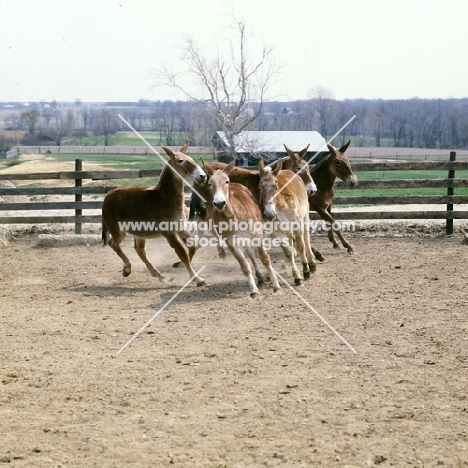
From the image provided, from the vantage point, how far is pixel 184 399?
19.0 feet

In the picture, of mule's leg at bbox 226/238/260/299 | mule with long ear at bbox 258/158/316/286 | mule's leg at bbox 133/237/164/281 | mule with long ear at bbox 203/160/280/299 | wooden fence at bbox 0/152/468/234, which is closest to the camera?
mule with long ear at bbox 203/160/280/299

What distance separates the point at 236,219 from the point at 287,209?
45.9 inches

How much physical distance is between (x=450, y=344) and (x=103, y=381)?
132 inches

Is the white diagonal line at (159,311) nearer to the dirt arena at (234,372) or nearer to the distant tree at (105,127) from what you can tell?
the dirt arena at (234,372)

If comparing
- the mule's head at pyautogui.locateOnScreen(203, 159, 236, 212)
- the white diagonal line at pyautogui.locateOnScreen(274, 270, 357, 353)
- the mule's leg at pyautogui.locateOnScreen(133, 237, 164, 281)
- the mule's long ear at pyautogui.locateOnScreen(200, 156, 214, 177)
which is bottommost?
the white diagonal line at pyautogui.locateOnScreen(274, 270, 357, 353)

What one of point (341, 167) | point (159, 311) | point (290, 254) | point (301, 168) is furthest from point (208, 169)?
point (341, 167)

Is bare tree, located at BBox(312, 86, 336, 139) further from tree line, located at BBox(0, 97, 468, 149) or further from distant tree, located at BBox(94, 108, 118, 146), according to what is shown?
distant tree, located at BBox(94, 108, 118, 146)

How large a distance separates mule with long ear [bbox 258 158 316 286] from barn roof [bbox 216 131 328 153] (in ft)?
84.8

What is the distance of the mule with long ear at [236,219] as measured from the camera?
9.30m

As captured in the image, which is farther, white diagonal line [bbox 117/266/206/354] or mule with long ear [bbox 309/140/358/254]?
mule with long ear [bbox 309/140/358/254]

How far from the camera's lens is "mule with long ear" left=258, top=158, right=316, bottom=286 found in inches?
390

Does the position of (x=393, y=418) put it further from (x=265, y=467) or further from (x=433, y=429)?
(x=265, y=467)

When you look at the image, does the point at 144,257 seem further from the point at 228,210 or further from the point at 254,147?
the point at 254,147

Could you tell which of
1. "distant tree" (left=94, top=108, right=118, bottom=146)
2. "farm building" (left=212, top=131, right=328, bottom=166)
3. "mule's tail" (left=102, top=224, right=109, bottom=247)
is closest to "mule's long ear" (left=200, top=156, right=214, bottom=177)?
"mule's tail" (left=102, top=224, right=109, bottom=247)
